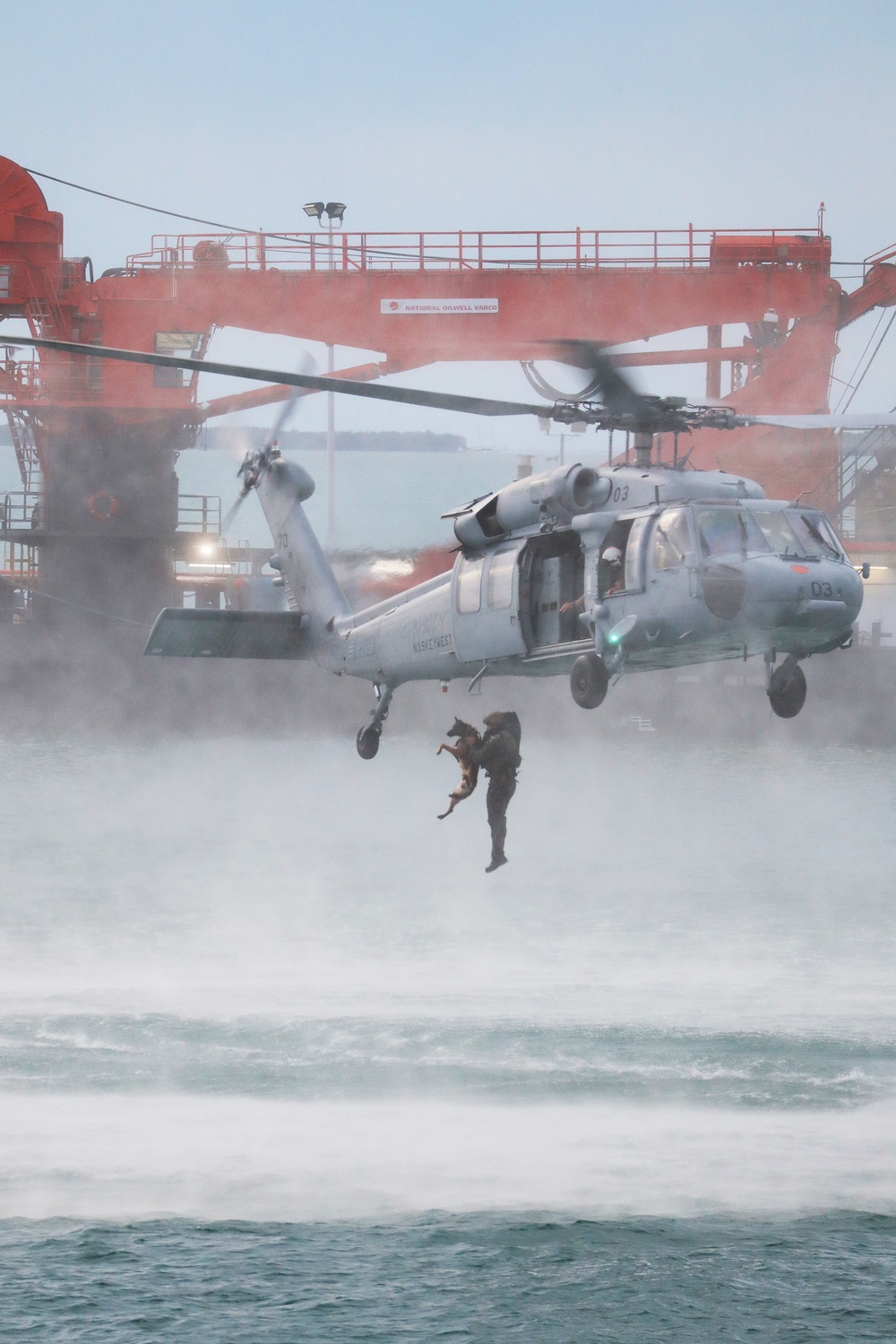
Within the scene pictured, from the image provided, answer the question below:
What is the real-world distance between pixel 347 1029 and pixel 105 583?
1375 inches

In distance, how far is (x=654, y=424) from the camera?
15.4m

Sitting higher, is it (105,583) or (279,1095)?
(105,583)

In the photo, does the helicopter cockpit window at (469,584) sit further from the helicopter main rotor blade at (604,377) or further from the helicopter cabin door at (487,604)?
the helicopter main rotor blade at (604,377)

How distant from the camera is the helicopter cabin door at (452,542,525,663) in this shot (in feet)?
50.8

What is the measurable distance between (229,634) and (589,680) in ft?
20.6

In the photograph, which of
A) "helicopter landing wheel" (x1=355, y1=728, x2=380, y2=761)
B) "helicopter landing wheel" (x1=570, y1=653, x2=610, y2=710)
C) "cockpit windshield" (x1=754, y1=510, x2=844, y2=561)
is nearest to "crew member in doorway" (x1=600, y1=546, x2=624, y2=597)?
"helicopter landing wheel" (x1=570, y1=653, x2=610, y2=710)

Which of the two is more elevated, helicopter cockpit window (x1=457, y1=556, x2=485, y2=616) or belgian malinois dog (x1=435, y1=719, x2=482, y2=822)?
helicopter cockpit window (x1=457, y1=556, x2=485, y2=616)

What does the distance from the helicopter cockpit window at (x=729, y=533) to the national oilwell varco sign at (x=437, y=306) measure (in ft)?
95.9

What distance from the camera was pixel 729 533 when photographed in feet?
45.8

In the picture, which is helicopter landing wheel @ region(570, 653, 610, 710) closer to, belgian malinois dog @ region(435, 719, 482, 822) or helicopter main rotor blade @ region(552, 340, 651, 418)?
belgian malinois dog @ region(435, 719, 482, 822)

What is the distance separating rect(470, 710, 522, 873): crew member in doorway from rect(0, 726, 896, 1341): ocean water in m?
32.0

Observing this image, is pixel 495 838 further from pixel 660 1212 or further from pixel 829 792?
pixel 829 792

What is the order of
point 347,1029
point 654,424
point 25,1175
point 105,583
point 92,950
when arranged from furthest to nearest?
point 92,950, point 347,1029, point 25,1175, point 105,583, point 654,424

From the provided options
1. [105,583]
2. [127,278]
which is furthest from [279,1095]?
[127,278]
